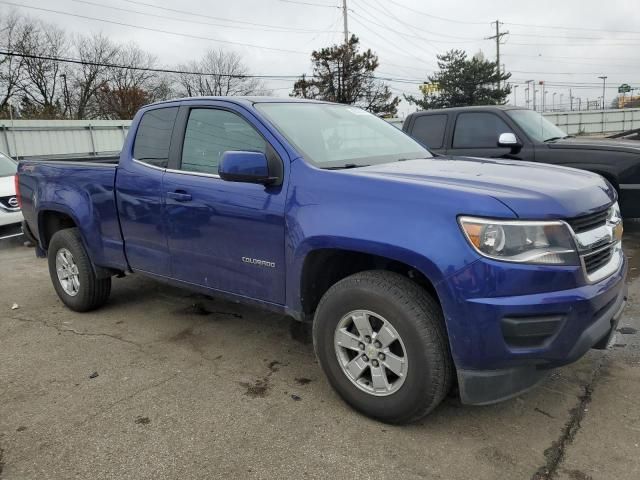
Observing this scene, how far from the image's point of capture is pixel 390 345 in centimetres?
282

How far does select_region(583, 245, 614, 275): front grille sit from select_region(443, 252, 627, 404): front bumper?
0.29ft

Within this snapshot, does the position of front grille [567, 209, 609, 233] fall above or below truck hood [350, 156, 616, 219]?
below

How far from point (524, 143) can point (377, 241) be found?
5.04m

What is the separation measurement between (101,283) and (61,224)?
2.84 ft

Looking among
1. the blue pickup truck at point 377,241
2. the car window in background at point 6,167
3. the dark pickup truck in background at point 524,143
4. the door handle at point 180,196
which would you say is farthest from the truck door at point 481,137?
the car window in background at point 6,167

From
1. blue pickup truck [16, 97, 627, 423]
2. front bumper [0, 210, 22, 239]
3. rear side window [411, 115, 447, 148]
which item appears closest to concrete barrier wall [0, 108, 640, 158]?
front bumper [0, 210, 22, 239]

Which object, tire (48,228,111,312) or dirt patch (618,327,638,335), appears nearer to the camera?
dirt patch (618,327,638,335)

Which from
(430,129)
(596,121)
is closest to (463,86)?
(596,121)

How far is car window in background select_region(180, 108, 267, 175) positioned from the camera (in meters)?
3.57

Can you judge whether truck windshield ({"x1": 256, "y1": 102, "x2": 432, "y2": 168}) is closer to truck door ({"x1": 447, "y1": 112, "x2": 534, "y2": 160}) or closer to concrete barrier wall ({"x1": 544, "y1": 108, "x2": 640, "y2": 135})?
truck door ({"x1": 447, "y1": 112, "x2": 534, "y2": 160})

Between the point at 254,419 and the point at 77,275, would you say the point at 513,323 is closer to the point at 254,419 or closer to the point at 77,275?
the point at 254,419

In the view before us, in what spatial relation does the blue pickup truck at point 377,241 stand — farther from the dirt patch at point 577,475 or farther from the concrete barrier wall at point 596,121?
the concrete barrier wall at point 596,121

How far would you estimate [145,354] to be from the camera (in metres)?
3.99

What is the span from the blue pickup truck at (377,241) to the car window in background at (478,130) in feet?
11.6
